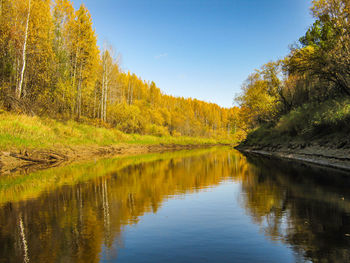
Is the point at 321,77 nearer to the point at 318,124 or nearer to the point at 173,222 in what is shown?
the point at 318,124

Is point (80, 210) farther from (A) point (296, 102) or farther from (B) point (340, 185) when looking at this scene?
(A) point (296, 102)

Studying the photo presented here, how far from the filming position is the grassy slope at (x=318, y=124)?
1956cm

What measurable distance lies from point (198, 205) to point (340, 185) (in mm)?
6810

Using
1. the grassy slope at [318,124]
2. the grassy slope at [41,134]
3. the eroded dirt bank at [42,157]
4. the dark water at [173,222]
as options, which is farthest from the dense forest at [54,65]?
the grassy slope at [318,124]

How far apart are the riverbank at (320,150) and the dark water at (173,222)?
6.50 m

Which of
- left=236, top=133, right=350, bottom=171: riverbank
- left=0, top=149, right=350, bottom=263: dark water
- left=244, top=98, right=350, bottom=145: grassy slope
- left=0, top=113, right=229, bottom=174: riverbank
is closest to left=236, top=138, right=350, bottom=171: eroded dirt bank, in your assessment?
left=236, top=133, right=350, bottom=171: riverbank

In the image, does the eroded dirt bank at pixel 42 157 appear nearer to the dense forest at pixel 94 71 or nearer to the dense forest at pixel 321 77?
the dense forest at pixel 94 71

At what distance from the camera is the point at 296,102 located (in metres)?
38.2

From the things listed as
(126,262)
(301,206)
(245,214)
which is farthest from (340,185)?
(126,262)

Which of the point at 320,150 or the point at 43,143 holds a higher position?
the point at 320,150

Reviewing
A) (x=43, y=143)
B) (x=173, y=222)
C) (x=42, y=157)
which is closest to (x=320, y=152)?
(x=173, y=222)

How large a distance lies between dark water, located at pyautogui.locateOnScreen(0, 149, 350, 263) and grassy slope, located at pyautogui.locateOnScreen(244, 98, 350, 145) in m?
9.04

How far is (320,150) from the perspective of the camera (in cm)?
2123

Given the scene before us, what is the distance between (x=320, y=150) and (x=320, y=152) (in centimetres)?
30
